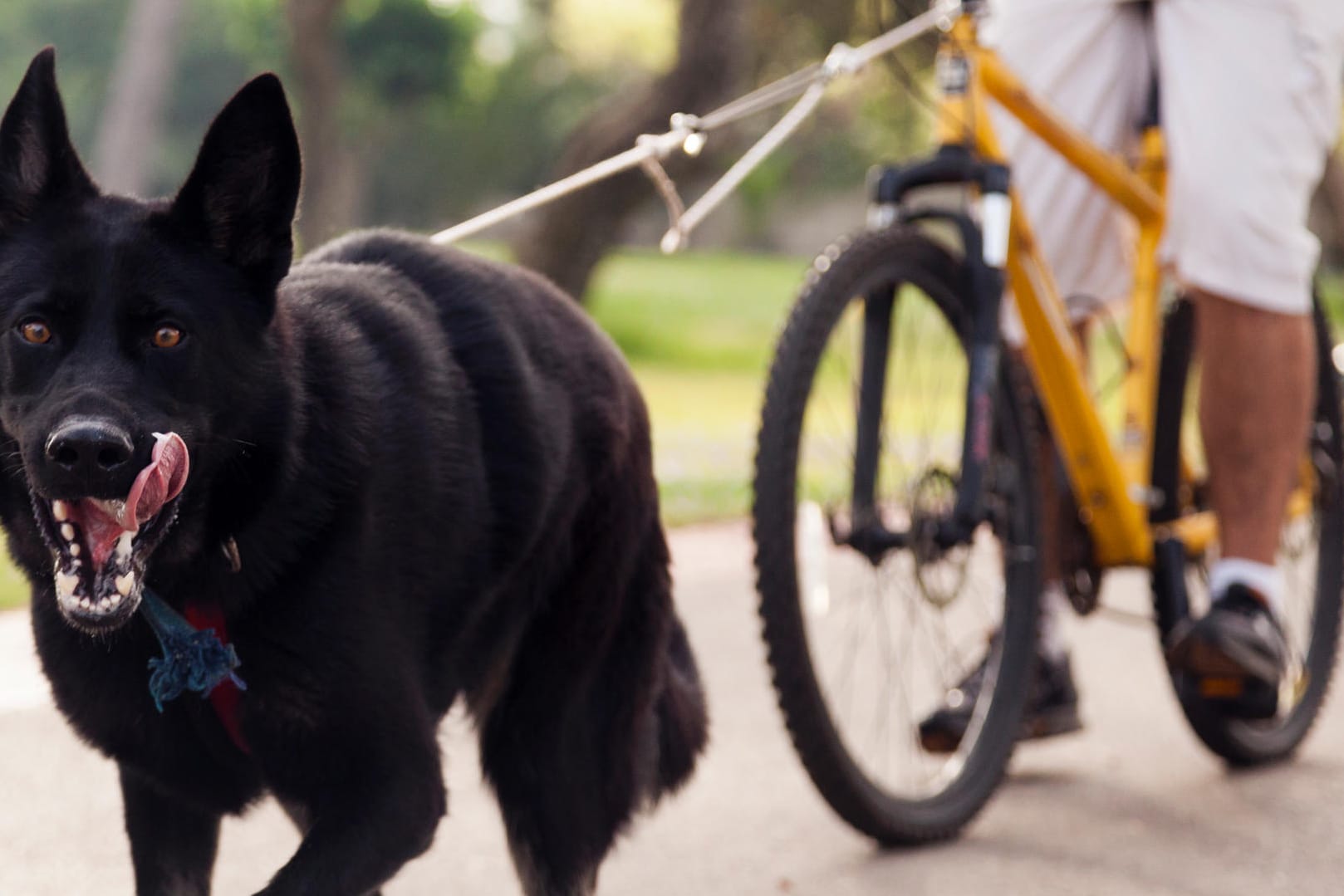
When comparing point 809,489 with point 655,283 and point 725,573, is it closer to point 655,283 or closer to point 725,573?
point 725,573

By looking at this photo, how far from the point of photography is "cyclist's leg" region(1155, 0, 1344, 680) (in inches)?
142

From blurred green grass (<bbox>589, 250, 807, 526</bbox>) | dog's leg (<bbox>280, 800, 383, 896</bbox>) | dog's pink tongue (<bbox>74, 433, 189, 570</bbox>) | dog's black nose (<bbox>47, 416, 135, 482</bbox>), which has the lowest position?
blurred green grass (<bbox>589, 250, 807, 526</bbox>)

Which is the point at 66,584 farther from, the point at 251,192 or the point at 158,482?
the point at 251,192

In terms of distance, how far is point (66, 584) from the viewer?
7.00 ft

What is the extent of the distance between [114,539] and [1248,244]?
2.40 m

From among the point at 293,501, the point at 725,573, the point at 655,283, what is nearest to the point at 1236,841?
the point at 293,501

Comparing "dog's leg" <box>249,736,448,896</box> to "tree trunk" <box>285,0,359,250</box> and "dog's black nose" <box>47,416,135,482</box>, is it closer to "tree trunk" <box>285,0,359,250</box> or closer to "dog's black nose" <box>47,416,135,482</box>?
"dog's black nose" <box>47,416,135,482</box>

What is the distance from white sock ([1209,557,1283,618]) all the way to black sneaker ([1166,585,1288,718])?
14mm

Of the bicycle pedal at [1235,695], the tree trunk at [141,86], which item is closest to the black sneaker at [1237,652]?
the bicycle pedal at [1235,695]

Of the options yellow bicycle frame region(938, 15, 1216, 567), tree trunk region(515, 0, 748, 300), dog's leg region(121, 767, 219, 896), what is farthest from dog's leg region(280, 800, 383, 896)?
tree trunk region(515, 0, 748, 300)

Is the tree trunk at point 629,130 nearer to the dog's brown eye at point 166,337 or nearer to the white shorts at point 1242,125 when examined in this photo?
the white shorts at point 1242,125

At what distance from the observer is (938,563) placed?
3369 millimetres

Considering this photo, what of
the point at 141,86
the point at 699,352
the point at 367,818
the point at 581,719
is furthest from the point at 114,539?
the point at 699,352

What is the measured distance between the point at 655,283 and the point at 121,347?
29195 mm
